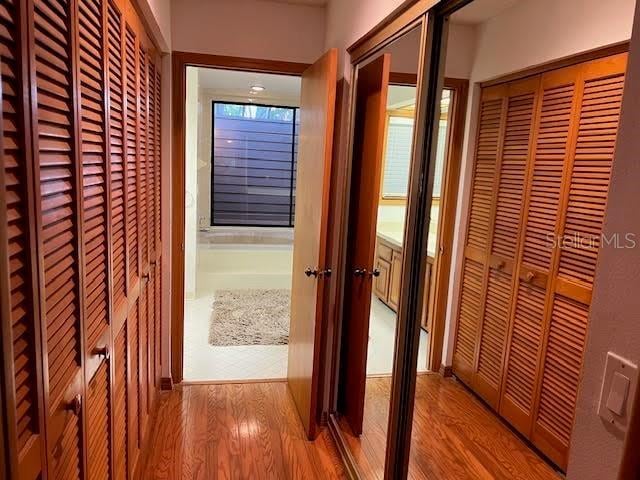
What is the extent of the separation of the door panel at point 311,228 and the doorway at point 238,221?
0.59 m

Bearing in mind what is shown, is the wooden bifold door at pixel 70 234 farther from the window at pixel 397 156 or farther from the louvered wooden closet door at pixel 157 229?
the window at pixel 397 156

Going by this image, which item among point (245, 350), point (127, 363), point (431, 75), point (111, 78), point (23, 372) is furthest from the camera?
point (245, 350)

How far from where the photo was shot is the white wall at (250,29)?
94.7 inches

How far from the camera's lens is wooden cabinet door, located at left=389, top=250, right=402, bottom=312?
1.76 m

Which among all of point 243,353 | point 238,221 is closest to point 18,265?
point 243,353

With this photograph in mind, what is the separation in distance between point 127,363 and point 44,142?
1.02 metres

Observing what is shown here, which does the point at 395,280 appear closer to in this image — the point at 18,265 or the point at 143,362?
the point at 143,362

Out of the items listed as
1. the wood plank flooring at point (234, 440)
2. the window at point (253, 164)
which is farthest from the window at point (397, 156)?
the window at point (253, 164)

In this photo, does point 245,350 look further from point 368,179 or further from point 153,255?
point 368,179

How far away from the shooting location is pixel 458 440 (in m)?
1.50

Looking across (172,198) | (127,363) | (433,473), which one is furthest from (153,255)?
(433,473)

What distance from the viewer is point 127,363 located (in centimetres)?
162

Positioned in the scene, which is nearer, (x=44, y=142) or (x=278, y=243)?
(x=44, y=142)

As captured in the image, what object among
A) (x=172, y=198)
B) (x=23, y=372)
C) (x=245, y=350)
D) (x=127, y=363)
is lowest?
(x=245, y=350)
